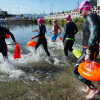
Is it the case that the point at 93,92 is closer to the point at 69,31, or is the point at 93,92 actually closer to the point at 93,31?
the point at 93,31

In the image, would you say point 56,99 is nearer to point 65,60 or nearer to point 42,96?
point 42,96

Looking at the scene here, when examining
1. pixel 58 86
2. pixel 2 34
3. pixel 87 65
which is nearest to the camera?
pixel 87 65

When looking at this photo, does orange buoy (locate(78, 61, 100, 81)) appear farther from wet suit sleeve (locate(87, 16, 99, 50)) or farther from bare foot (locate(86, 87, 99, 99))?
bare foot (locate(86, 87, 99, 99))

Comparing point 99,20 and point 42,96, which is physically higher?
point 99,20

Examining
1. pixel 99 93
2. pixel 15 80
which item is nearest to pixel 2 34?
pixel 15 80

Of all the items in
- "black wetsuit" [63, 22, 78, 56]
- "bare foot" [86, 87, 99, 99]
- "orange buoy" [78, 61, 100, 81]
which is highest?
"black wetsuit" [63, 22, 78, 56]

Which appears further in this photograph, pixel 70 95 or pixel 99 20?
pixel 70 95

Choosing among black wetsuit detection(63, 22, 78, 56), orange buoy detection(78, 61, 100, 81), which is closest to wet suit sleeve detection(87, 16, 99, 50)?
orange buoy detection(78, 61, 100, 81)

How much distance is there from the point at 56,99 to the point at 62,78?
117 centimetres

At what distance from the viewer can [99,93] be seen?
2.99 m

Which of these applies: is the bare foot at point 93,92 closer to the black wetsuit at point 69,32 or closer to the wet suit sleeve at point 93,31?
the wet suit sleeve at point 93,31

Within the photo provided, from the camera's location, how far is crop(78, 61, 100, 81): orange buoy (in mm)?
2324

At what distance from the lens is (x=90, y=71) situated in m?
2.43

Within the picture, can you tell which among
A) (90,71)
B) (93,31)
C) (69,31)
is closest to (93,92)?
(90,71)
